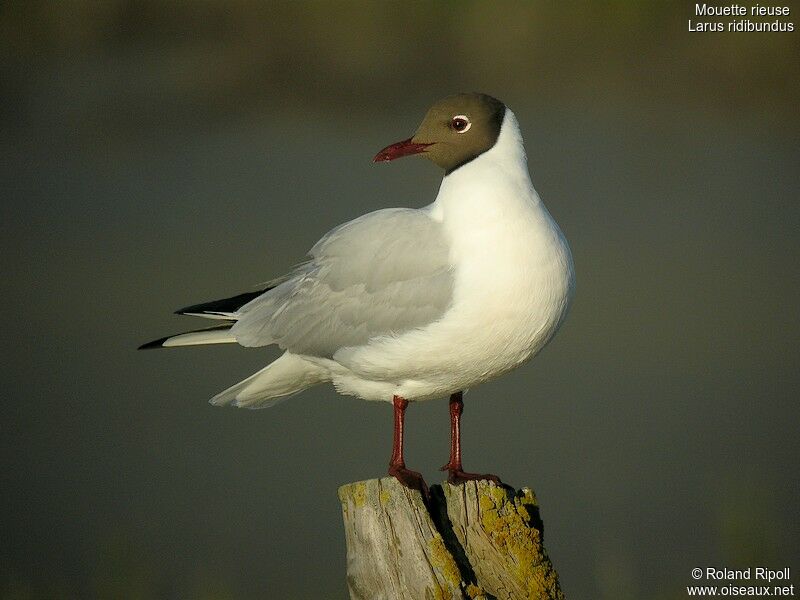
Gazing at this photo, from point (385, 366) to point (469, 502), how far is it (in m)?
0.41

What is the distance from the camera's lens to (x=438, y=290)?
9.69ft

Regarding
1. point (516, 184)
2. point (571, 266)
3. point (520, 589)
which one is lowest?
point (520, 589)

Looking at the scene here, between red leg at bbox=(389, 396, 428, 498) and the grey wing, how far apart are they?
21cm

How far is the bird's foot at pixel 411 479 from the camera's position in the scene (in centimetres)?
296

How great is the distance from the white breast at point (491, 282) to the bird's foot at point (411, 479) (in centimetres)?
22

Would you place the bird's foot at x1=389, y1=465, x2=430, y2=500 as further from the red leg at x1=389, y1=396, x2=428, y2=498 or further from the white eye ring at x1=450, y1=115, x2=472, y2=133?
the white eye ring at x1=450, y1=115, x2=472, y2=133

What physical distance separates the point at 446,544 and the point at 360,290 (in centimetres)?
71

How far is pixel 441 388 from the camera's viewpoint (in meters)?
3.09

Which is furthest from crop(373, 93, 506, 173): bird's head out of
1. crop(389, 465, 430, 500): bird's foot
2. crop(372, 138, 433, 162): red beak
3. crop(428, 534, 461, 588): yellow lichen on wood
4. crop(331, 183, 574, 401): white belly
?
crop(428, 534, 461, 588): yellow lichen on wood

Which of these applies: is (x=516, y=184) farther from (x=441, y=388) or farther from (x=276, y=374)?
(x=276, y=374)

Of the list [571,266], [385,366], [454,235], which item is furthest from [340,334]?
[571,266]

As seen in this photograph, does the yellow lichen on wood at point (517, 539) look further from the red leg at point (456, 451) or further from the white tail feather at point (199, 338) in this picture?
the white tail feather at point (199, 338)

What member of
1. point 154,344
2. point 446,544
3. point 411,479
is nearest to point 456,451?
point 411,479

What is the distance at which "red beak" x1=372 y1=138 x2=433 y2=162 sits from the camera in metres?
3.07
